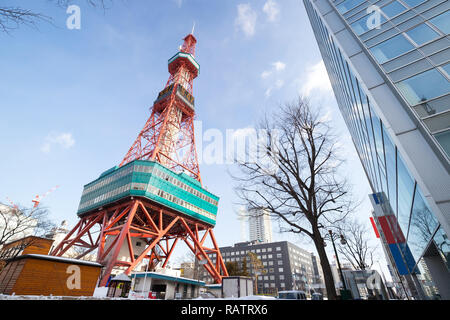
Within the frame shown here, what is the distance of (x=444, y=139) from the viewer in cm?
553

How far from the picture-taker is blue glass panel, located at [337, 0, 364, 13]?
39.6 ft

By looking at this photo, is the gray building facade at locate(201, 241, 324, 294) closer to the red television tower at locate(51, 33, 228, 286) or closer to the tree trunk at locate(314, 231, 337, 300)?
the red television tower at locate(51, 33, 228, 286)

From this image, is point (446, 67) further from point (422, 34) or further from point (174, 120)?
point (174, 120)

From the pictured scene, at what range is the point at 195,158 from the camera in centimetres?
4772

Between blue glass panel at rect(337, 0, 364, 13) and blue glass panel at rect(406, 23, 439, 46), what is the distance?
17.7 feet

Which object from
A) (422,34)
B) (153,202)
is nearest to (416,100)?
(422,34)

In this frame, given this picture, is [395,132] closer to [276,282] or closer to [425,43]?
[425,43]

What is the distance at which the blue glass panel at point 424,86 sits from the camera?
6340 millimetres

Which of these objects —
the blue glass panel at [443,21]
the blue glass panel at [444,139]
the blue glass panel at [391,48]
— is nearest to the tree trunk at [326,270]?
the blue glass panel at [444,139]

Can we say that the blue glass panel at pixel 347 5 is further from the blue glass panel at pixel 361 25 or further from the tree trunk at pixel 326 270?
the tree trunk at pixel 326 270

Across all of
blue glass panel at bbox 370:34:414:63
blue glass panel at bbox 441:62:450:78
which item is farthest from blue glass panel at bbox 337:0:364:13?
blue glass panel at bbox 441:62:450:78

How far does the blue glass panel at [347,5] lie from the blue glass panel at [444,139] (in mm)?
11031
